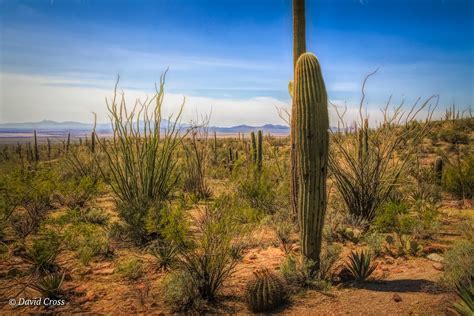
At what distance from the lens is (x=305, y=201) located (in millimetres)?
5074

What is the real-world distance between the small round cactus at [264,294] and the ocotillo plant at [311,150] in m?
0.76

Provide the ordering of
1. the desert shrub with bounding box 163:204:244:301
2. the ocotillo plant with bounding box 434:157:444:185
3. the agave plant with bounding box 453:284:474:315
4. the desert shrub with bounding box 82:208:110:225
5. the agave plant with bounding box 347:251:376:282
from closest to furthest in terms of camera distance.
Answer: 1. the agave plant with bounding box 453:284:474:315
2. the desert shrub with bounding box 163:204:244:301
3. the agave plant with bounding box 347:251:376:282
4. the desert shrub with bounding box 82:208:110:225
5. the ocotillo plant with bounding box 434:157:444:185

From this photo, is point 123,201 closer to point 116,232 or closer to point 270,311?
point 116,232

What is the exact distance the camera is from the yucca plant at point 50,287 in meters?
4.93

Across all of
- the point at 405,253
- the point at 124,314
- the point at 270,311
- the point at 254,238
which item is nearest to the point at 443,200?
the point at 405,253

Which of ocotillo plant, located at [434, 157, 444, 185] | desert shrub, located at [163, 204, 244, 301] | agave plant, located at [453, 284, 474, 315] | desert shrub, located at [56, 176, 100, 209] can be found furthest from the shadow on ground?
ocotillo plant, located at [434, 157, 444, 185]

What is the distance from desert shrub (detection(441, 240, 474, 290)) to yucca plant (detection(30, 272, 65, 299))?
16.3 feet

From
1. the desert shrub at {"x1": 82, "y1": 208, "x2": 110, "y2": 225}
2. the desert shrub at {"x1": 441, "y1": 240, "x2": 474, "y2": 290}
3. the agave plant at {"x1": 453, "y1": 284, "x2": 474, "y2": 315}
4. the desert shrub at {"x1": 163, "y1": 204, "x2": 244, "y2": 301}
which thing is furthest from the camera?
the desert shrub at {"x1": 82, "y1": 208, "x2": 110, "y2": 225}

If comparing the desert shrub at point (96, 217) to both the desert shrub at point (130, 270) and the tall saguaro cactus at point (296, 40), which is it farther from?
the tall saguaro cactus at point (296, 40)

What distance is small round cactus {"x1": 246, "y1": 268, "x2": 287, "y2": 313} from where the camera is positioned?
442 centimetres

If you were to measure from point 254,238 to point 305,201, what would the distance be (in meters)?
2.49

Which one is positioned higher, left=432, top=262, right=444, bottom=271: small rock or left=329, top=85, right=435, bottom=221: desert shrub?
left=329, top=85, right=435, bottom=221: desert shrub

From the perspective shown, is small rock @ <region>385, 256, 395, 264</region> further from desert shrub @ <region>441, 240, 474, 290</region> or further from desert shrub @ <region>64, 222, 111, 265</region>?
desert shrub @ <region>64, 222, 111, 265</region>

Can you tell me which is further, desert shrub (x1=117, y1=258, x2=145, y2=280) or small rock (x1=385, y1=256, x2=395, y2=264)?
small rock (x1=385, y1=256, x2=395, y2=264)
